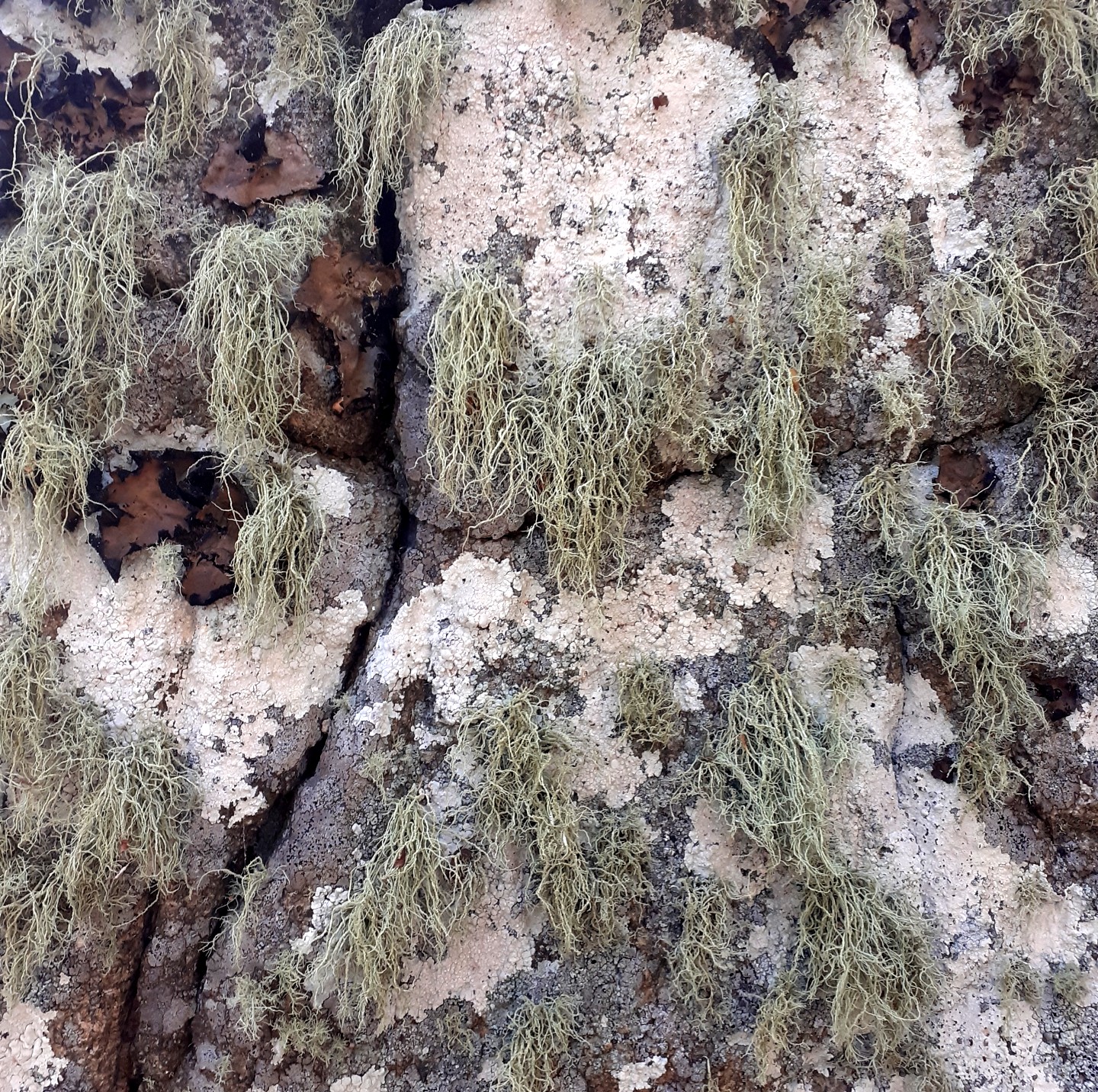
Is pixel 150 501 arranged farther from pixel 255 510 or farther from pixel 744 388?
pixel 744 388

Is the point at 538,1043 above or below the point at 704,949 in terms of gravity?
below

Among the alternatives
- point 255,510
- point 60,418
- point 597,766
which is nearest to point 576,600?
point 597,766

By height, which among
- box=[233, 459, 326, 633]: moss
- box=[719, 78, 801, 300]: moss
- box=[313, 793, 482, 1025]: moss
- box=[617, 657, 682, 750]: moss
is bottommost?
box=[313, 793, 482, 1025]: moss

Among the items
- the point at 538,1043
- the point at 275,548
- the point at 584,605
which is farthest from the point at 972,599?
the point at 275,548

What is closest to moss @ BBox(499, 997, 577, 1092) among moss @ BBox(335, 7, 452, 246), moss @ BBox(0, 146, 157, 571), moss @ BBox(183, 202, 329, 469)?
moss @ BBox(183, 202, 329, 469)

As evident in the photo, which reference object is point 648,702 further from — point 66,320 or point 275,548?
point 66,320

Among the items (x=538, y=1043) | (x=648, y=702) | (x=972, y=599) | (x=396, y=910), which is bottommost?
(x=538, y=1043)

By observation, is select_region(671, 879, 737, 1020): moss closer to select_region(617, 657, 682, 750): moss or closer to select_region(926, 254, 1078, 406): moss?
select_region(617, 657, 682, 750): moss
